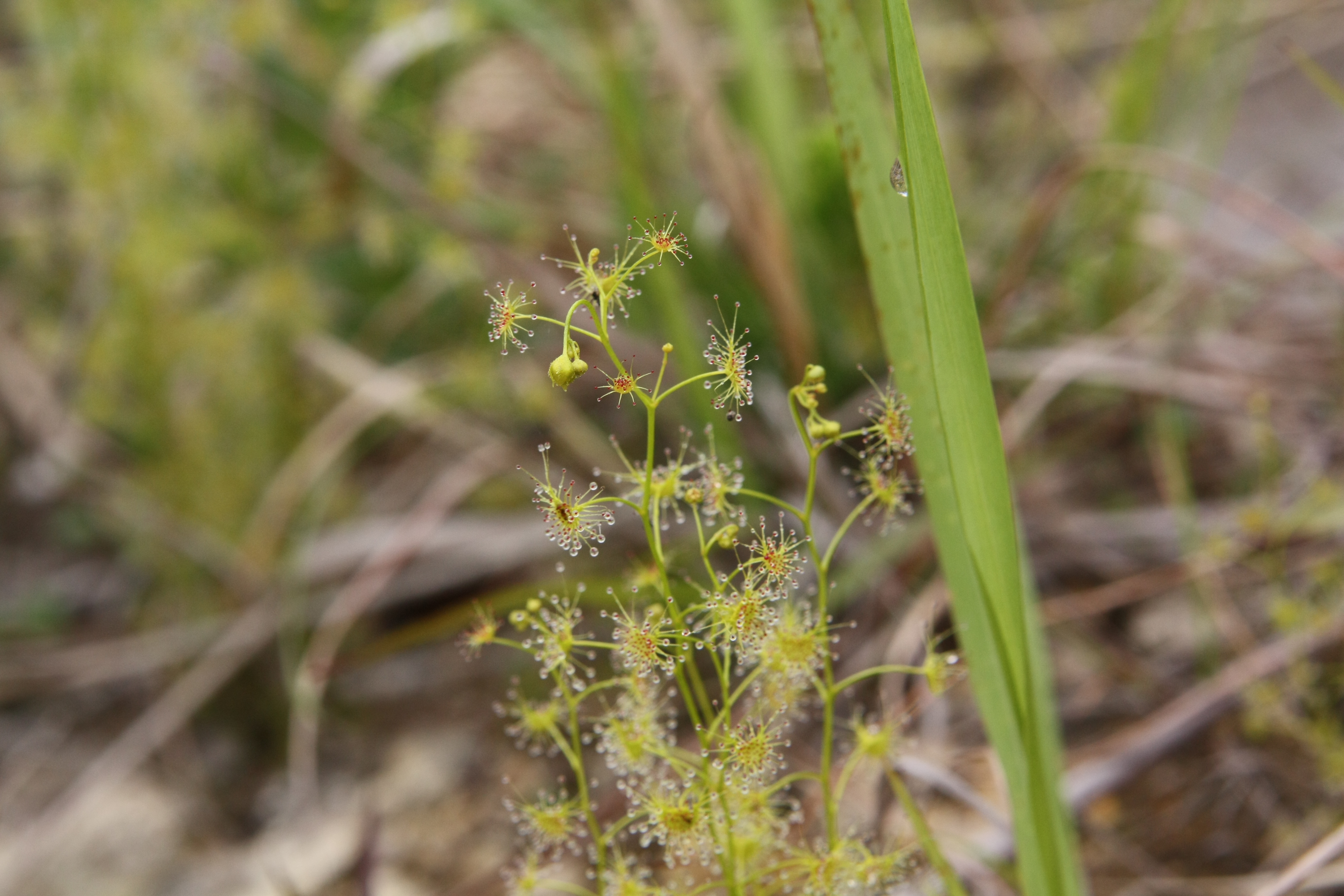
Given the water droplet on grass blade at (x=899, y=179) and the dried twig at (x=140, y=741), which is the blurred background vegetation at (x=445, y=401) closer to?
the dried twig at (x=140, y=741)

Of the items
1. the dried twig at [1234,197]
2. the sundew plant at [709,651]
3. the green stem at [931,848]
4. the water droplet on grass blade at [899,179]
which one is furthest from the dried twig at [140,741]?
the dried twig at [1234,197]

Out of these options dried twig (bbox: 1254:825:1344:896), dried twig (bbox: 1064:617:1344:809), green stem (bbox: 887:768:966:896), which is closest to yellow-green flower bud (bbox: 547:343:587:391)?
green stem (bbox: 887:768:966:896)

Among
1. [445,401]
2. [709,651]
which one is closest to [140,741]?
[445,401]

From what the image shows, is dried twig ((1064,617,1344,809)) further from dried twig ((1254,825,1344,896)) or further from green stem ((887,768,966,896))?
green stem ((887,768,966,896))

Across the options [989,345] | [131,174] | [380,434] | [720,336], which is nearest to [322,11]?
[131,174]

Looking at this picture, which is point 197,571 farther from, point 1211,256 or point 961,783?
point 1211,256

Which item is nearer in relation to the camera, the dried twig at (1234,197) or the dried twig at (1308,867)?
the dried twig at (1308,867)
